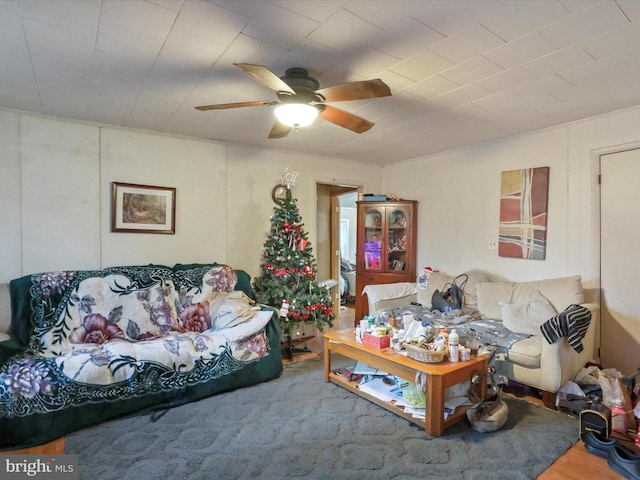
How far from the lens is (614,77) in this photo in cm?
242

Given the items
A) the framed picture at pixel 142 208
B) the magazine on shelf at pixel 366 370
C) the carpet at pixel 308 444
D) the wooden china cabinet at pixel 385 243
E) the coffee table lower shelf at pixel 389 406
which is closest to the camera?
the carpet at pixel 308 444

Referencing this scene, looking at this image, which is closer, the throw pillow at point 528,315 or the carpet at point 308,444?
the carpet at point 308,444

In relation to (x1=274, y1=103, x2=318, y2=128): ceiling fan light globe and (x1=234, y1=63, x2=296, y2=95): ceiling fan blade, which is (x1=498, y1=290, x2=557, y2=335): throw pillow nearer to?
(x1=274, y1=103, x2=318, y2=128): ceiling fan light globe

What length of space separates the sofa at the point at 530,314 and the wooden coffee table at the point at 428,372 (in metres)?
0.48

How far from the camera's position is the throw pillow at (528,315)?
2967 millimetres

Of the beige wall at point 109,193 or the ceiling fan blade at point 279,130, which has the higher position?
the ceiling fan blade at point 279,130

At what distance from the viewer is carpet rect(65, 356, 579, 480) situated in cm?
193

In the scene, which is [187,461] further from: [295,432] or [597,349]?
[597,349]

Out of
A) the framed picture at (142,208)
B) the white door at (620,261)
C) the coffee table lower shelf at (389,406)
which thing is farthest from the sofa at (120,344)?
the white door at (620,261)

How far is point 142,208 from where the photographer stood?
361 cm

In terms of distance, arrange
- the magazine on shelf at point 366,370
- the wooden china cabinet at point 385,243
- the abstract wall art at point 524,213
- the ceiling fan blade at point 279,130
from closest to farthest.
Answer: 1. the ceiling fan blade at point 279,130
2. the magazine on shelf at point 366,370
3. the abstract wall art at point 524,213
4. the wooden china cabinet at point 385,243

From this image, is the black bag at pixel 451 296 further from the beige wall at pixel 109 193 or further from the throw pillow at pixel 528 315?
the beige wall at pixel 109 193

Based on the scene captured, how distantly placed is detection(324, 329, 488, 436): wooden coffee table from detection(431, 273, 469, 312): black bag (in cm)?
123

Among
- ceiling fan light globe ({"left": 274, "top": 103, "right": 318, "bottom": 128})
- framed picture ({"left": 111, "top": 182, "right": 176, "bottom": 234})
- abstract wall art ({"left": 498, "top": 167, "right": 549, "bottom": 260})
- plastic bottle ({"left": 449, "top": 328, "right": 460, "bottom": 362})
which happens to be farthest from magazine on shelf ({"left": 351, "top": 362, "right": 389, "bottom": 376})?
framed picture ({"left": 111, "top": 182, "right": 176, "bottom": 234})
